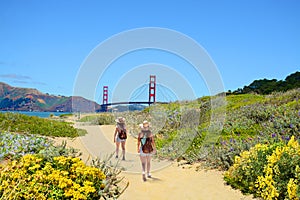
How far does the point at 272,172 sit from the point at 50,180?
3381 mm

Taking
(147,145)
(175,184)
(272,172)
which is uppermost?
(147,145)

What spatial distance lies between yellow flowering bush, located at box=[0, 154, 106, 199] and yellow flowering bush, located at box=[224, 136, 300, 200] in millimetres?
2574

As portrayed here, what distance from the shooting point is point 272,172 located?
17.8ft

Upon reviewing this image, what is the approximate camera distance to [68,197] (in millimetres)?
4152

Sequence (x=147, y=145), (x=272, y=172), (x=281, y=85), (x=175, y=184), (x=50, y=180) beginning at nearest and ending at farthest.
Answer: (x=50, y=180) → (x=272, y=172) → (x=175, y=184) → (x=147, y=145) → (x=281, y=85)

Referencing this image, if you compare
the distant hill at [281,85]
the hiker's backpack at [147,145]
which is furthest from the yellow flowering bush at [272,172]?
the distant hill at [281,85]

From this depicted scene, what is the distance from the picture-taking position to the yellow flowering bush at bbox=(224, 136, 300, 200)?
5.12 meters

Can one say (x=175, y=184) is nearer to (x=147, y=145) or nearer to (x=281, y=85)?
(x=147, y=145)

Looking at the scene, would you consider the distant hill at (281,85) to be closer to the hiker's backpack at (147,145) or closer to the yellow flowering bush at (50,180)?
the hiker's backpack at (147,145)

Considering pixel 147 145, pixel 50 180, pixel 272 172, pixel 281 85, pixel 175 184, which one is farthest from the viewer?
pixel 281 85

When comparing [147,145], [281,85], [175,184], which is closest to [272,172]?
[175,184]

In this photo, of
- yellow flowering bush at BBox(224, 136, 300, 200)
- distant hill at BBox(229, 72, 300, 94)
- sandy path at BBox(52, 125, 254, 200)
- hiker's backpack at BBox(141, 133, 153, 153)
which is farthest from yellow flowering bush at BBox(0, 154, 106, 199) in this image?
distant hill at BBox(229, 72, 300, 94)

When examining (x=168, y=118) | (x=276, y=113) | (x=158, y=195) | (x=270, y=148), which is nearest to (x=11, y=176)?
(x=158, y=195)

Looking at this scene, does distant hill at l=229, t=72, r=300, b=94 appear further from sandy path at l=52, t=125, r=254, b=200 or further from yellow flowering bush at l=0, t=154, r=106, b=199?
yellow flowering bush at l=0, t=154, r=106, b=199
